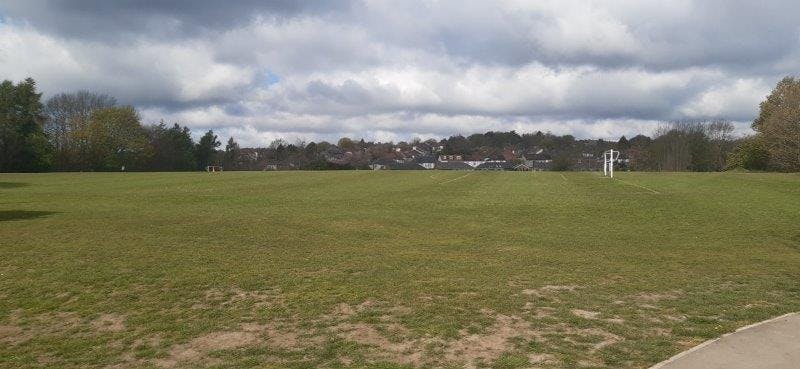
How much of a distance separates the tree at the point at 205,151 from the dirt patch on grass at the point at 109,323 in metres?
119

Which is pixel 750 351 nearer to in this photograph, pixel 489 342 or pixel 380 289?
pixel 489 342

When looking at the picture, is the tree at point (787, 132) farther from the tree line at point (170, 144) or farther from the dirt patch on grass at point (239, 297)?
the dirt patch on grass at point (239, 297)

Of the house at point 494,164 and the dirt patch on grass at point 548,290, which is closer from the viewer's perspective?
the dirt patch on grass at point 548,290

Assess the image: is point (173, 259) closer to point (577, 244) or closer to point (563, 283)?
point (563, 283)

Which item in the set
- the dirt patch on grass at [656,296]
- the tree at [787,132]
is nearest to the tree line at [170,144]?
the tree at [787,132]

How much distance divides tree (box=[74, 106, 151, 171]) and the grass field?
77510mm

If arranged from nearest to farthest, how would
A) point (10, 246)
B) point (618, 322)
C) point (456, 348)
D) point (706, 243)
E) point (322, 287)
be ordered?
point (456, 348) < point (618, 322) < point (322, 287) < point (10, 246) < point (706, 243)

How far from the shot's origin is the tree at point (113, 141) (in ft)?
304

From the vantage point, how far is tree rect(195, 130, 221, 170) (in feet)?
410

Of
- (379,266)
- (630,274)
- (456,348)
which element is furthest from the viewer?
(379,266)

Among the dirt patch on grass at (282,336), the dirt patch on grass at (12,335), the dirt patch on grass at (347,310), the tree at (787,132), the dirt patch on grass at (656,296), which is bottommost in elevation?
the dirt patch on grass at (12,335)

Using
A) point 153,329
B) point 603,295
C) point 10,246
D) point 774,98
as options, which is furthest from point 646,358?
point 774,98

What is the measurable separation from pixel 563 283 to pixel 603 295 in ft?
3.48

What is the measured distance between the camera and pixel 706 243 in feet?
54.7
